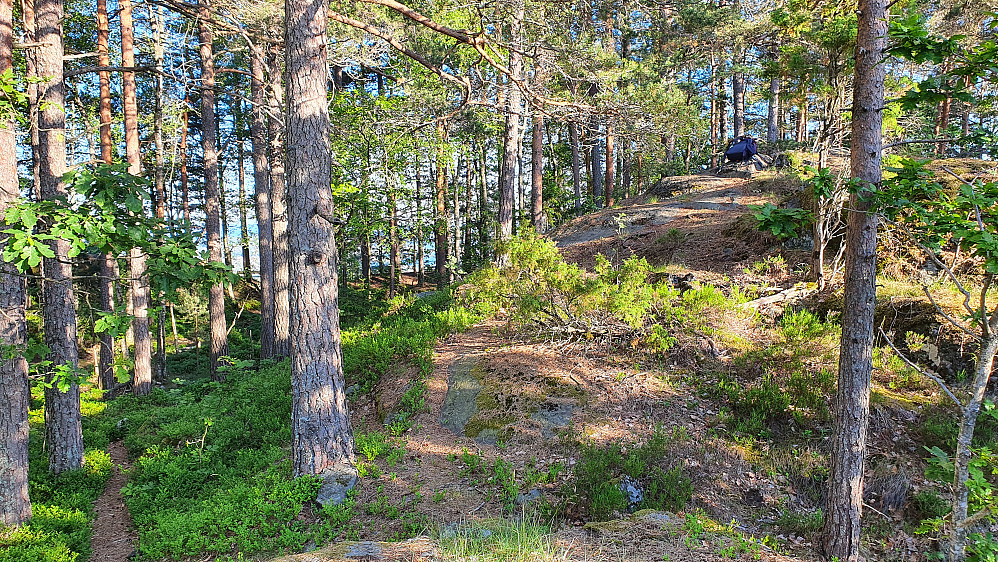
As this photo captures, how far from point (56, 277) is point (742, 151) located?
18.2 m

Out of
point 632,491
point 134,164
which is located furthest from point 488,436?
point 134,164

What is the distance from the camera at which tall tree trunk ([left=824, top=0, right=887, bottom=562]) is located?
4.00 meters

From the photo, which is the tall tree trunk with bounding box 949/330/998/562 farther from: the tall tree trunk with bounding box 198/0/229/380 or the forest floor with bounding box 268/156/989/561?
the tall tree trunk with bounding box 198/0/229/380

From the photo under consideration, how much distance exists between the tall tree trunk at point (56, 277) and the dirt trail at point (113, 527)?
0.78m

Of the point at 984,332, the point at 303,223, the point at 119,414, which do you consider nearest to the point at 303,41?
the point at 303,223

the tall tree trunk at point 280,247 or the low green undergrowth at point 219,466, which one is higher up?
the tall tree trunk at point 280,247

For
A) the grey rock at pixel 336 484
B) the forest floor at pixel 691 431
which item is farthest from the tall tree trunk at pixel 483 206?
the grey rock at pixel 336 484

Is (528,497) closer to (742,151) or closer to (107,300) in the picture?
(107,300)

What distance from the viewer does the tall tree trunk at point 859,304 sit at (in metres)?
4.00

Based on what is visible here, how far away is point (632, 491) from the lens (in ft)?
16.7

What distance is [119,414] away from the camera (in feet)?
35.8

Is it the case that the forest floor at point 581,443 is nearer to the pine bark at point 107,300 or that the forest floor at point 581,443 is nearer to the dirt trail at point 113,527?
the dirt trail at point 113,527

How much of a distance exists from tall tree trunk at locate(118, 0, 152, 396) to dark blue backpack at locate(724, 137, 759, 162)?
17007 millimetres

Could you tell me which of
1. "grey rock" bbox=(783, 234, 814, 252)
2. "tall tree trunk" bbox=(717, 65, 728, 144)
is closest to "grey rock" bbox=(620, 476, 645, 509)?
"grey rock" bbox=(783, 234, 814, 252)
